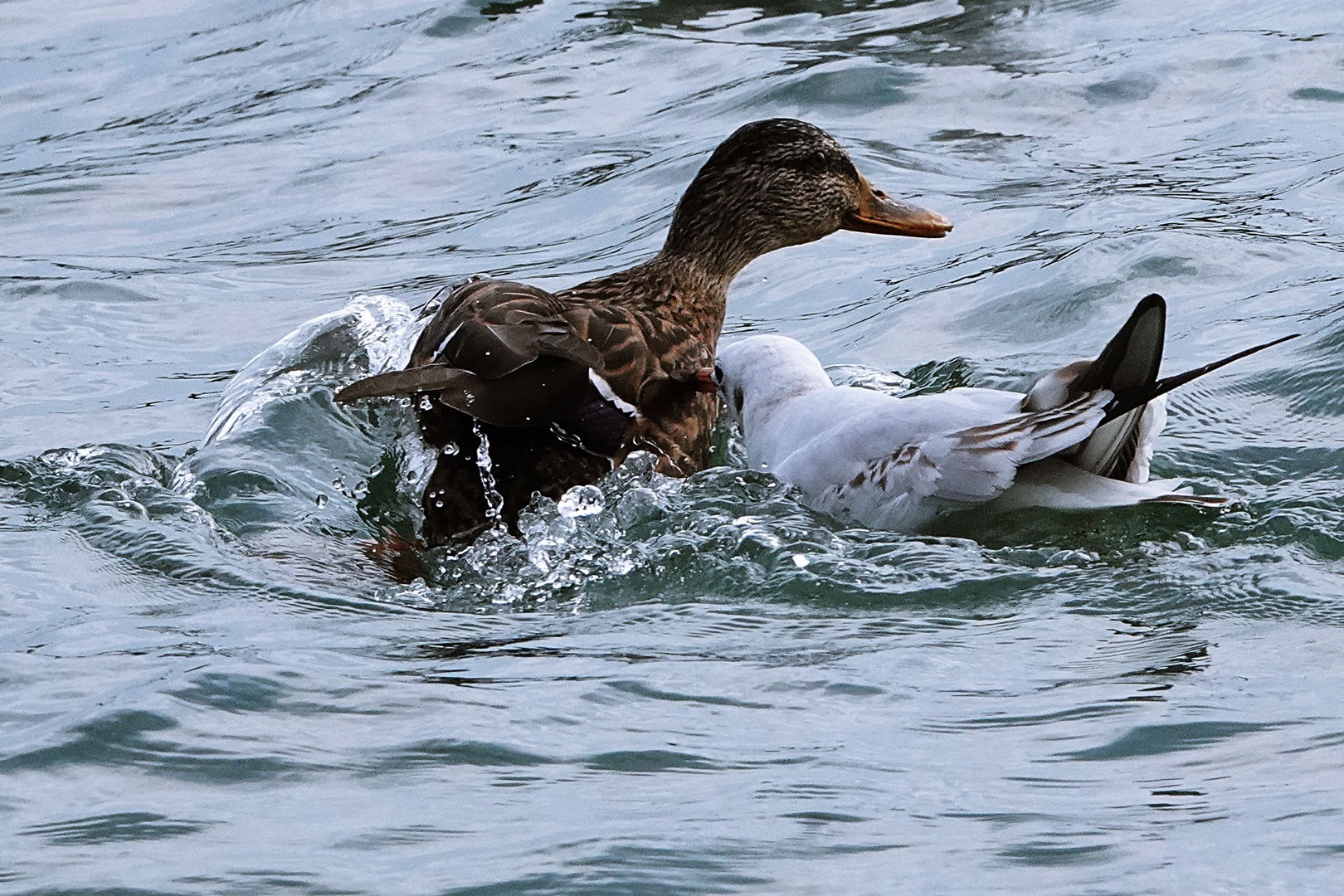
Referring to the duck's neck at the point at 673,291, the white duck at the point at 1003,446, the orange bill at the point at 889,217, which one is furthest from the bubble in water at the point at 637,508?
the orange bill at the point at 889,217

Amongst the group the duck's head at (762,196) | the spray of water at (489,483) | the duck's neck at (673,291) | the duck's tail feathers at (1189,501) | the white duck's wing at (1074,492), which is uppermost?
the duck's head at (762,196)

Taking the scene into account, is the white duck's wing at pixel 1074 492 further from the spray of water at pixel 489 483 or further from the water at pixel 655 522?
the spray of water at pixel 489 483

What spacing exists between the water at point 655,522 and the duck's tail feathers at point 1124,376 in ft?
0.62

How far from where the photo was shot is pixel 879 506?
5.06m

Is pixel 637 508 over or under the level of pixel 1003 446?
under

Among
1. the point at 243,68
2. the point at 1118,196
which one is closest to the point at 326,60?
the point at 243,68

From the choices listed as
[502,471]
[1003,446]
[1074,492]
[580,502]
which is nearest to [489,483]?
[502,471]

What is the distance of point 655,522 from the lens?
17.3ft

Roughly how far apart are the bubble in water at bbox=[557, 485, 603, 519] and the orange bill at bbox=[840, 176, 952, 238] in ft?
7.22

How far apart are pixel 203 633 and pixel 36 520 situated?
4.51ft

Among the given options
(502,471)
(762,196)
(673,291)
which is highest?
(762,196)

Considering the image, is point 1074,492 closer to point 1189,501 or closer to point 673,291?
point 1189,501

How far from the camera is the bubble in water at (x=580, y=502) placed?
17.0 feet

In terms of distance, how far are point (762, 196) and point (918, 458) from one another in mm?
2053
